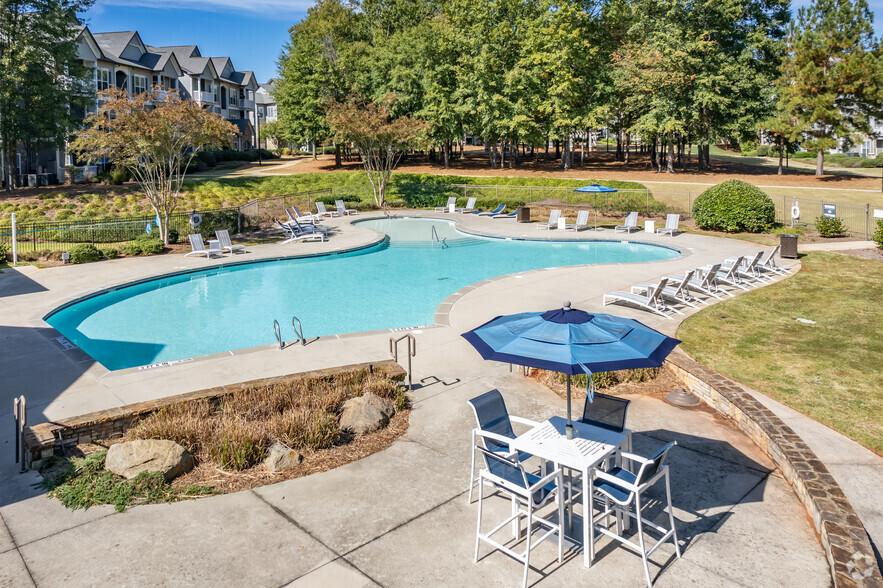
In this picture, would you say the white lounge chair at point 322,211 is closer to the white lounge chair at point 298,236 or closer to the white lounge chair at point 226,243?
the white lounge chair at point 298,236

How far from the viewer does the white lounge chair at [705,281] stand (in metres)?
15.3

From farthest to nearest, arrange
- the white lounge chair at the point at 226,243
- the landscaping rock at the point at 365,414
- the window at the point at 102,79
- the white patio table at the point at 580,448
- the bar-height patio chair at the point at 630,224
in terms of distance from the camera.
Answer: the window at the point at 102,79, the bar-height patio chair at the point at 630,224, the white lounge chair at the point at 226,243, the landscaping rock at the point at 365,414, the white patio table at the point at 580,448

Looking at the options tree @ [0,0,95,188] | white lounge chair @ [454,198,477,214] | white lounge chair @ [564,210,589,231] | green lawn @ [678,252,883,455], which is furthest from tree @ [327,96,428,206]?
green lawn @ [678,252,883,455]

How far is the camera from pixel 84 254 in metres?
20.2

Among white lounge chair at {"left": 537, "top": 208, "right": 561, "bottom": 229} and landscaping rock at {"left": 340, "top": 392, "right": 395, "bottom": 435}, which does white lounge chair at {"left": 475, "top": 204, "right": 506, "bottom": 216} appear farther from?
landscaping rock at {"left": 340, "top": 392, "right": 395, "bottom": 435}

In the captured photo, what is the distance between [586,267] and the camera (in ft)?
63.4

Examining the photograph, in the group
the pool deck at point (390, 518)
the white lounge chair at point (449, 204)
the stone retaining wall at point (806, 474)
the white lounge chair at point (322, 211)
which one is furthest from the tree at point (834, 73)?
the pool deck at point (390, 518)

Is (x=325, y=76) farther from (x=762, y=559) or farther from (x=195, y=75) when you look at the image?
(x=762, y=559)

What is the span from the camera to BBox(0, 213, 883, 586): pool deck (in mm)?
5121

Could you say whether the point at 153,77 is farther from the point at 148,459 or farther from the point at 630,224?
the point at 148,459

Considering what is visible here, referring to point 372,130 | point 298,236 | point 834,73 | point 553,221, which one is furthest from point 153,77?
point 834,73

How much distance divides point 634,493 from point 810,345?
828cm

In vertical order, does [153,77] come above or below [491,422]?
above

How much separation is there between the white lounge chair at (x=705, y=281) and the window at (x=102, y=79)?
52.4 meters
